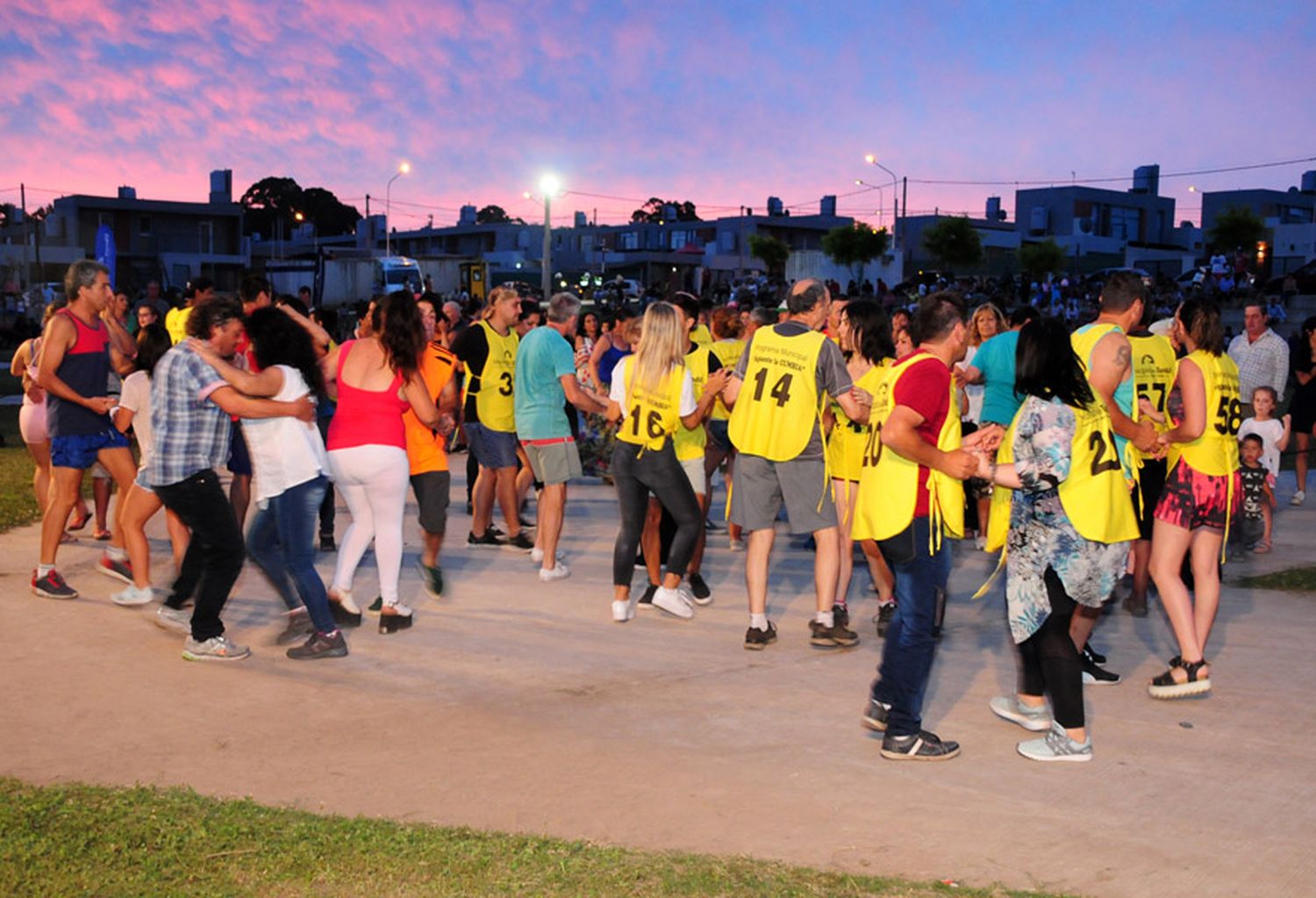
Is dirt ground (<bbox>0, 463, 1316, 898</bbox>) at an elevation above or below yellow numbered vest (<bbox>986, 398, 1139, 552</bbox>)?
below

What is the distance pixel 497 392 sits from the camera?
9734 millimetres

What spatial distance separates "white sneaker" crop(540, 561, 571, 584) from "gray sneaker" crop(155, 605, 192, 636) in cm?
238

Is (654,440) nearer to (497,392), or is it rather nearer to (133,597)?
(497,392)

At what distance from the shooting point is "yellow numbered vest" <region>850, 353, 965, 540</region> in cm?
541

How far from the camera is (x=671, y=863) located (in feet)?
13.9

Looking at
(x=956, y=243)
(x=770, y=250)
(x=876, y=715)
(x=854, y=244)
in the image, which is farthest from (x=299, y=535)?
(x=770, y=250)

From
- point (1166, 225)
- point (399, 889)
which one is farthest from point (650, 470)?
point (1166, 225)

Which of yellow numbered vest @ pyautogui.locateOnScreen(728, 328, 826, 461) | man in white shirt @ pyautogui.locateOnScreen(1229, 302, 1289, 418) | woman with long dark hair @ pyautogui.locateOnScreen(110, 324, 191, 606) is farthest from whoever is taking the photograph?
man in white shirt @ pyautogui.locateOnScreen(1229, 302, 1289, 418)

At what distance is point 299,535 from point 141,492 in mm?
1629

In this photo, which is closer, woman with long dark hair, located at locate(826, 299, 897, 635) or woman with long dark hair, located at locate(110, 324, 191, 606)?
woman with long dark hair, located at locate(826, 299, 897, 635)

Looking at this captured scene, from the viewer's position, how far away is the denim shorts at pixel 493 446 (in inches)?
385

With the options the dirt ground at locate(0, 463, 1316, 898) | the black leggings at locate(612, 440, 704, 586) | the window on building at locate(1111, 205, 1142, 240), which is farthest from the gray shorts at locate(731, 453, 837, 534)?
the window on building at locate(1111, 205, 1142, 240)

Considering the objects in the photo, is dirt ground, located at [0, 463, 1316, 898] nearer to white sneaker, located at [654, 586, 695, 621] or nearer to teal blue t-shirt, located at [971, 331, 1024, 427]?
white sneaker, located at [654, 586, 695, 621]

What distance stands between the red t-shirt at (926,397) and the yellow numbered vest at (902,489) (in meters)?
0.02
